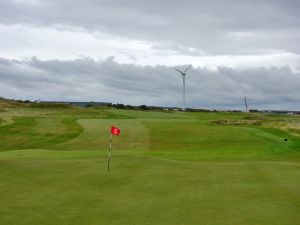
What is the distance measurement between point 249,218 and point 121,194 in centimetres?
496

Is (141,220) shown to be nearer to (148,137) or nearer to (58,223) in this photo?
(58,223)

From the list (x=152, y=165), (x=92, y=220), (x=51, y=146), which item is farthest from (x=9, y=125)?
(x=92, y=220)

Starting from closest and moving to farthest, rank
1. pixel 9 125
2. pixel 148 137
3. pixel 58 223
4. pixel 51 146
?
pixel 58 223
pixel 51 146
pixel 148 137
pixel 9 125

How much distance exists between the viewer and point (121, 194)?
16688mm

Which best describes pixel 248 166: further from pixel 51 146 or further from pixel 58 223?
pixel 51 146

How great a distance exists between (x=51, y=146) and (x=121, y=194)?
36273 millimetres

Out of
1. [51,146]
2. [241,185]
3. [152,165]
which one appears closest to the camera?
[241,185]

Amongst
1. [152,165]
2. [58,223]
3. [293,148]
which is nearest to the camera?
[58,223]

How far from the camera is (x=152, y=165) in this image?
25.9 meters

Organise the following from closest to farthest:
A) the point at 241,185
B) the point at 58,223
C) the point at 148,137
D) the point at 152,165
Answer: the point at 58,223 → the point at 241,185 → the point at 152,165 → the point at 148,137

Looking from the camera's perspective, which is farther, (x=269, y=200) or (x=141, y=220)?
(x=269, y=200)

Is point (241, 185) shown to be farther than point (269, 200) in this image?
Yes

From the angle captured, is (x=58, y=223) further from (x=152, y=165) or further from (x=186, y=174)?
(x=152, y=165)

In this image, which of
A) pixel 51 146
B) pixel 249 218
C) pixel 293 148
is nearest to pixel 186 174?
pixel 249 218
